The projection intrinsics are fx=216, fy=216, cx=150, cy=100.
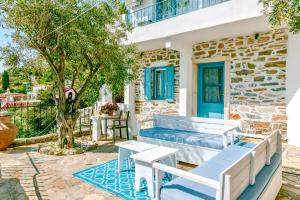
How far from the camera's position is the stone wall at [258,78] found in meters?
5.60

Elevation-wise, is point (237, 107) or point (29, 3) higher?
point (29, 3)

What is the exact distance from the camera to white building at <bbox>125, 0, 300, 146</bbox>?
533cm

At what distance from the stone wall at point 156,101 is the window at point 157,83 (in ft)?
0.61

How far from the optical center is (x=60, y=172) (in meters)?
4.09

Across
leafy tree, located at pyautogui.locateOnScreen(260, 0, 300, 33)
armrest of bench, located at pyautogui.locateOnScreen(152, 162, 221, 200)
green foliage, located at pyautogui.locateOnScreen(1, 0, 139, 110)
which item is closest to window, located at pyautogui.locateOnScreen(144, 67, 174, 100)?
green foliage, located at pyautogui.locateOnScreen(1, 0, 139, 110)

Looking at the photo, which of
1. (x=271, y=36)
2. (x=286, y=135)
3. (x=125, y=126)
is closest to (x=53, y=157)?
(x=125, y=126)

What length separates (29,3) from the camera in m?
4.36

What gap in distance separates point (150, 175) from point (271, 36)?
4983 mm

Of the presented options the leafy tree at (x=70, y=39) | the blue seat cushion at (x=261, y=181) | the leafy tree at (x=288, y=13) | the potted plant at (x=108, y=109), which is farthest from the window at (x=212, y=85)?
the leafy tree at (x=288, y=13)

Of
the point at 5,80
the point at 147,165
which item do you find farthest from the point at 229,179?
the point at 5,80

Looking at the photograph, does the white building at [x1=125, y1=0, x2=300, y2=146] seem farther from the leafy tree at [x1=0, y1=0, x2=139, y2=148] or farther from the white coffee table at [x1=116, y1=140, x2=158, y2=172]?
the white coffee table at [x1=116, y1=140, x2=158, y2=172]

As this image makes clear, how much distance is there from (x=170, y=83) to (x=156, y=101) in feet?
3.24

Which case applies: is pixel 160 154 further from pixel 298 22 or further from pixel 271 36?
pixel 271 36

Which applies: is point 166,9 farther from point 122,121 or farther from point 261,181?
point 261,181
